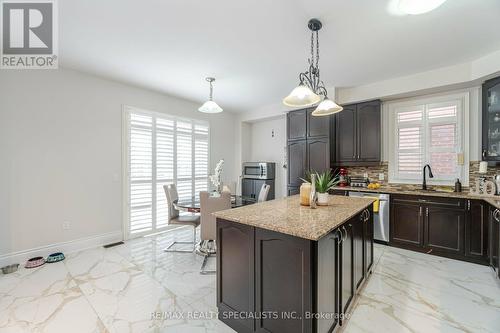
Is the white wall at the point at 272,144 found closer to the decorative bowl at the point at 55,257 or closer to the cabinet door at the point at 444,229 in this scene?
the cabinet door at the point at 444,229

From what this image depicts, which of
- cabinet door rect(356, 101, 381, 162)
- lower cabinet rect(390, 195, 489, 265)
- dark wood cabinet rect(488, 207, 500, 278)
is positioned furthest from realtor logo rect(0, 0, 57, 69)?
dark wood cabinet rect(488, 207, 500, 278)

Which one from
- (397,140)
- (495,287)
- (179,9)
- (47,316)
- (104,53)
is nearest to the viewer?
(47,316)

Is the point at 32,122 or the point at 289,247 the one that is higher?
the point at 32,122

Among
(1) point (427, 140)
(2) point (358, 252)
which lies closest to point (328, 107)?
(2) point (358, 252)

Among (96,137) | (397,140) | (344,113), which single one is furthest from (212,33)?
(397,140)

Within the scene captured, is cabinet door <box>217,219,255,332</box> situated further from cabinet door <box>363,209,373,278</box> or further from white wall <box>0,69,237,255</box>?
white wall <box>0,69,237,255</box>

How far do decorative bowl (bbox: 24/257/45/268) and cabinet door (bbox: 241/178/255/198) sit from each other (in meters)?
3.74

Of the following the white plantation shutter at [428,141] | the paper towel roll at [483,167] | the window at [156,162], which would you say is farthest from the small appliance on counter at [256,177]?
the paper towel roll at [483,167]

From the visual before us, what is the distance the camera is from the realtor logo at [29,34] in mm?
2059

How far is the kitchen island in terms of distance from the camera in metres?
1.38

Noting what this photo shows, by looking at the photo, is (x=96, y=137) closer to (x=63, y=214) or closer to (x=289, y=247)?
(x=63, y=214)

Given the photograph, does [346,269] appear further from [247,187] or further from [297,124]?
[247,187]

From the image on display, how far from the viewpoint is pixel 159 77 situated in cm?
359

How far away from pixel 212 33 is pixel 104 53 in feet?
5.01
